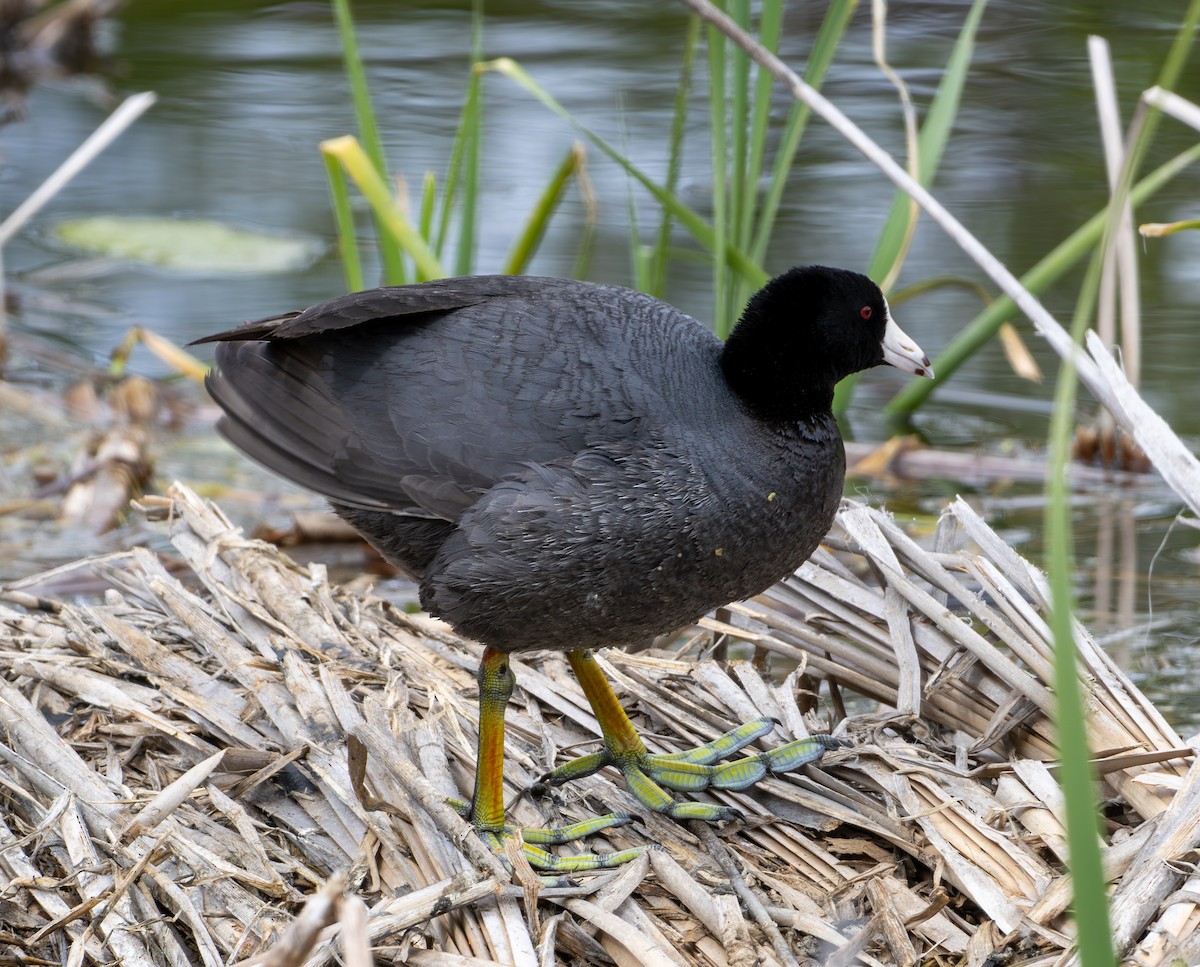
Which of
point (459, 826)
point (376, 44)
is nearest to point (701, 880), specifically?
point (459, 826)

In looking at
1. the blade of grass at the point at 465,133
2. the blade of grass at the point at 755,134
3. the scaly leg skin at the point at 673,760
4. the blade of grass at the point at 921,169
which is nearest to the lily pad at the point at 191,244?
the blade of grass at the point at 465,133

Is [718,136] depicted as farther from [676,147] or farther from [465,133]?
[465,133]

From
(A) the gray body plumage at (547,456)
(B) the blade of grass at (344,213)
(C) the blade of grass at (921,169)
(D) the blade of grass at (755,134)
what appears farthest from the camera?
(B) the blade of grass at (344,213)

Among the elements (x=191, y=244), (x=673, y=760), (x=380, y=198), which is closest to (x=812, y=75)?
(x=380, y=198)

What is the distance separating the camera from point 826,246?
539cm

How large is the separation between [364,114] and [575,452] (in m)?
1.81

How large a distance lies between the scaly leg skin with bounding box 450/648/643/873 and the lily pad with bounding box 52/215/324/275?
3594mm

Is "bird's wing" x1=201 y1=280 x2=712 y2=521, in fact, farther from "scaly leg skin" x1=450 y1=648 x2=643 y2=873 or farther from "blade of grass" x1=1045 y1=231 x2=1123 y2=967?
"blade of grass" x1=1045 y1=231 x2=1123 y2=967

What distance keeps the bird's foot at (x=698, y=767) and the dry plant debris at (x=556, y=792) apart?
0.10ft

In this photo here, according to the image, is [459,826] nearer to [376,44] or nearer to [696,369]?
[696,369]

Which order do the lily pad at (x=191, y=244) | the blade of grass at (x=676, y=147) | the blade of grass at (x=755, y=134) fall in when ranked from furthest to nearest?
the lily pad at (x=191, y=244) < the blade of grass at (x=676, y=147) < the blade of grass at (x=755, y=134)

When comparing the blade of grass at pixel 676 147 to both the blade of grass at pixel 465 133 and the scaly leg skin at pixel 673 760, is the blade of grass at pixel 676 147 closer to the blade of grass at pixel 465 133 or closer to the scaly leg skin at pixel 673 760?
the blade of grass at pixel 465 133

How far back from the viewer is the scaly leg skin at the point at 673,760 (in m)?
2.37

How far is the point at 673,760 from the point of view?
248 cm
